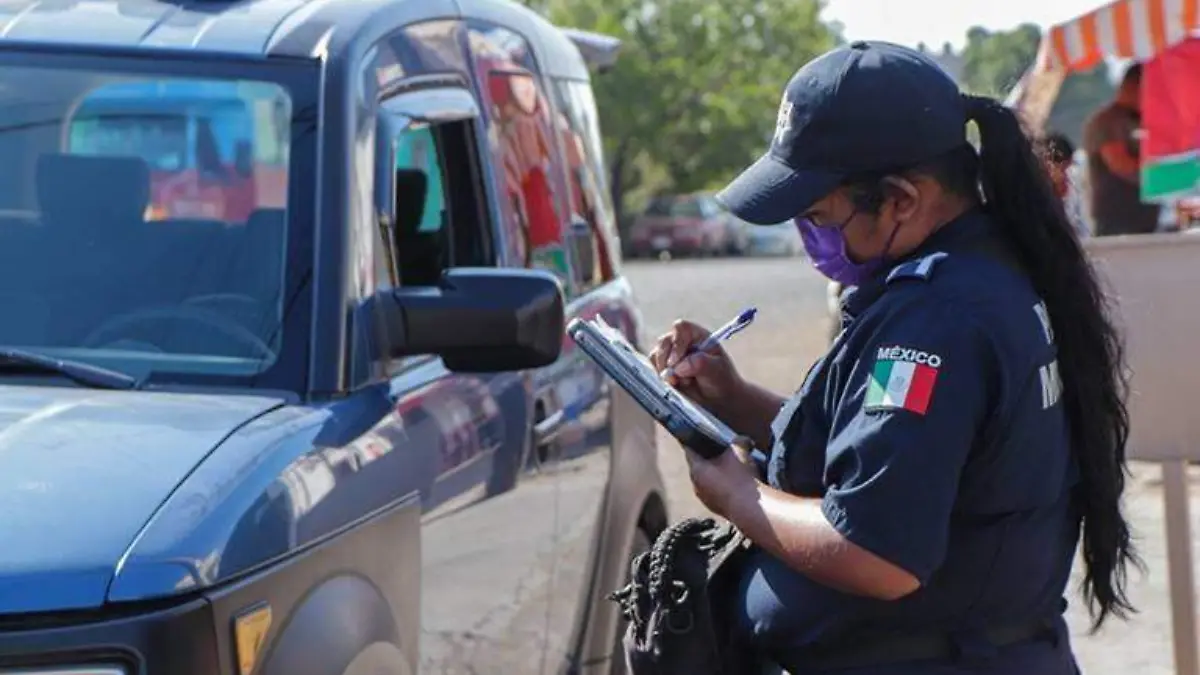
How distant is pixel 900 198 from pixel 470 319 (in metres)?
0.99

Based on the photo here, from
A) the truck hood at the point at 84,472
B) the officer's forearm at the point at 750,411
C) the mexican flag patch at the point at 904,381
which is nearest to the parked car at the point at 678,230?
the officer's forearm at the point at 750,411

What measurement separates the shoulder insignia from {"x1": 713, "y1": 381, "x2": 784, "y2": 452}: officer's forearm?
2.01 ft

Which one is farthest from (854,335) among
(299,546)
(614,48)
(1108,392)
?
(614,48)

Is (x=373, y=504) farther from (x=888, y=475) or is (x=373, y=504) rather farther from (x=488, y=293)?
(x=888, y=475)

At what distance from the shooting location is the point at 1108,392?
2668mm

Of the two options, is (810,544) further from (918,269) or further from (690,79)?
(690,79)

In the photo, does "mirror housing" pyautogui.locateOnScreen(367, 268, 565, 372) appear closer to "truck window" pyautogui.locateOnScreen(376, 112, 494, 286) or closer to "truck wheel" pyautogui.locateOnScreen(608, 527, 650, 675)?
"truck window" pyautogui.locateOnScreen(376, 112, 494, 286)

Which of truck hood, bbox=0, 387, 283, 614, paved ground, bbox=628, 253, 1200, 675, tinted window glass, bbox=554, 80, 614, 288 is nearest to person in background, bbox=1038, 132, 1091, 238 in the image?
paved ground, bbox=628, 253, 1200, 675

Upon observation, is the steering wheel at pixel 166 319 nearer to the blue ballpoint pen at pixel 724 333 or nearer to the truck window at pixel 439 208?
the truck window at pixel 439 208

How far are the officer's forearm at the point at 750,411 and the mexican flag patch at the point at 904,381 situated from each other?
679 millimetres

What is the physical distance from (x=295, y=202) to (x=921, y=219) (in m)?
1.27

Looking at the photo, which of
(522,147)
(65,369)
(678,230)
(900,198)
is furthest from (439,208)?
(678,230)

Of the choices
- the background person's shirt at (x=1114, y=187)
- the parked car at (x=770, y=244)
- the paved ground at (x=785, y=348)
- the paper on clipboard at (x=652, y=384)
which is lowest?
the parked car at (x=770, y=244)

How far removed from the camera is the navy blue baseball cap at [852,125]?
249 cm
